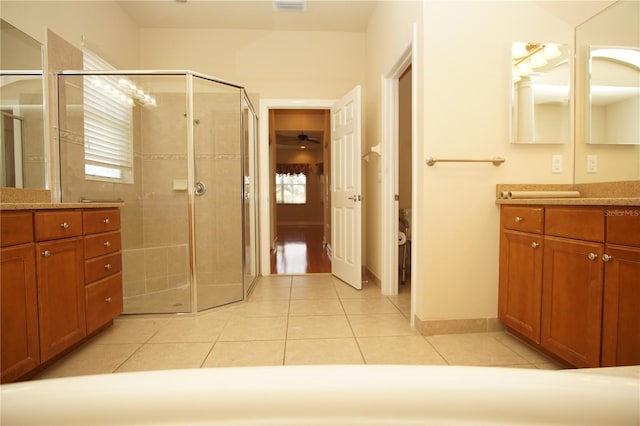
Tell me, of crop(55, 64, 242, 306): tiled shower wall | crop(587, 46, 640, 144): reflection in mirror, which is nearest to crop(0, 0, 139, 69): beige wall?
crop(55, 64, 242, 306): tiled shower wall

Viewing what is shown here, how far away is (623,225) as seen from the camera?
1.18m

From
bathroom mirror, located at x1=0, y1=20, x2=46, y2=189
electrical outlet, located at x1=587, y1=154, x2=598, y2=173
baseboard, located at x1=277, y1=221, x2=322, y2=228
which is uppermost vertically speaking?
bathroom mirror, located at x1=0, y1=20, x2=46, y2=189

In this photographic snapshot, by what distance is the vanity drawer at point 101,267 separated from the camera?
170 centimetres

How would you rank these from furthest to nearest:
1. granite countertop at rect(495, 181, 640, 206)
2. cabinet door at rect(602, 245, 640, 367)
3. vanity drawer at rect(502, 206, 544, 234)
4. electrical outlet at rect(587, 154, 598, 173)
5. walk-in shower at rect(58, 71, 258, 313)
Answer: walk-in shower at rect(58, 71, 258, 313), electrical outlet at rect(587, 154, 598, 173), vanity drawer at rect(502, 206, 544, 234), granite countertop at rect(495, 181, 640, 206), cabinet door at rect(602, 245, 640, 367)

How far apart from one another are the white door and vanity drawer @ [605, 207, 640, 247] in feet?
5.94

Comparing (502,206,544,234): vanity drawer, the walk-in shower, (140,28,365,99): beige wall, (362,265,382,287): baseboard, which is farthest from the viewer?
(140,28,365,99): beige wall

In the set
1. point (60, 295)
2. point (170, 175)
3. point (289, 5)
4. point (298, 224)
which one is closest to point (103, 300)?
point (60, 295)

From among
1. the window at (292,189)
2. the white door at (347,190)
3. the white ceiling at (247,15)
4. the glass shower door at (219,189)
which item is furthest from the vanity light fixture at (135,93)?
the window at (292,189)

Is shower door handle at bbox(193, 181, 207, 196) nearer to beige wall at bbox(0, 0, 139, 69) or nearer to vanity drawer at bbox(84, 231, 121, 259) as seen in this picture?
vanity drawer at bbox(84, 231, 121, 259)

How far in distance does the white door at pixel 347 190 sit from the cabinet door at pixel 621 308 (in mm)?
1813

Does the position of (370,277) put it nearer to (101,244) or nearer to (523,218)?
(523,218)

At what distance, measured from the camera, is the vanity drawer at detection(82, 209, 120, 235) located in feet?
5.61

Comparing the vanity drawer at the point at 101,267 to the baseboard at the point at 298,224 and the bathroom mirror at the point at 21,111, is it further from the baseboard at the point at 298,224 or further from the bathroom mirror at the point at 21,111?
the baseboard at the point at 298,224

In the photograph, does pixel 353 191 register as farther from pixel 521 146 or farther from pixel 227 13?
pixel 227 13
